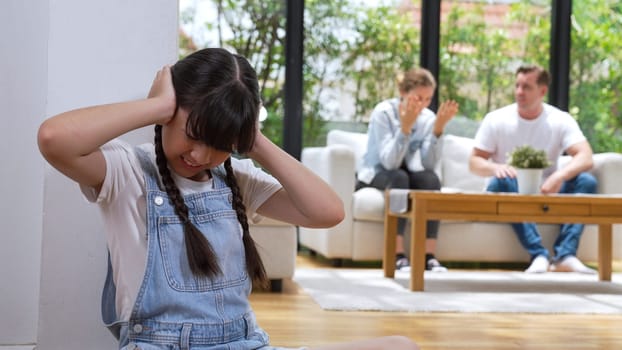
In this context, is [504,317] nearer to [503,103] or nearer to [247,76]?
[247,76]

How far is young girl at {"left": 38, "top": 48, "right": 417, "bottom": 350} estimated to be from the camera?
1393 mm

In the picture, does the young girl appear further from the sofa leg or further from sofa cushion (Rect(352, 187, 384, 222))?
sofa cushion (Rect(352, 187, 384, 222))

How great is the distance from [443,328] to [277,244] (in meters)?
1.03

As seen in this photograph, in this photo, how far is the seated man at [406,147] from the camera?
4.88 meters

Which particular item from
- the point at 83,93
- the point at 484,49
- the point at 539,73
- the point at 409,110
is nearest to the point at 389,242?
the point at 409,110

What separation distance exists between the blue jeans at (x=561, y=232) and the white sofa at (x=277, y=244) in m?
1.39

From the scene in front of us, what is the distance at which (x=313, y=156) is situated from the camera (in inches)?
213

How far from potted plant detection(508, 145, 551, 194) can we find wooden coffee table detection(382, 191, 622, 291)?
7.0 inches

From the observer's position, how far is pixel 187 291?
1460 mm

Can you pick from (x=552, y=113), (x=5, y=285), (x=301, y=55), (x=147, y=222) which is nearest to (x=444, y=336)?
(x=5, y=285)

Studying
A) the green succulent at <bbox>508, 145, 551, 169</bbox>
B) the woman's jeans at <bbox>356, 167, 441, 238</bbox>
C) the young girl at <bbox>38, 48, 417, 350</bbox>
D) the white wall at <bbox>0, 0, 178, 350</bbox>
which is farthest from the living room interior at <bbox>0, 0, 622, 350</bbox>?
the green succulent at <bbox>508, 145, 551, 169</bbox>

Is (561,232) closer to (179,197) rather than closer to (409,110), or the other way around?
(409,110)

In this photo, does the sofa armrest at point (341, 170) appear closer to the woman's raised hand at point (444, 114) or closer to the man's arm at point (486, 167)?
the woman's raised hand at point (444, 114)

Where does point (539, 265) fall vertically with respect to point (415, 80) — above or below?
below
